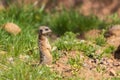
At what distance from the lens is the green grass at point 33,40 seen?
6758 mm

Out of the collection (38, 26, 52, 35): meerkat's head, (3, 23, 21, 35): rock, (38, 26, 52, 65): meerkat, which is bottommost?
(38, 26, 52, 65): meerkat

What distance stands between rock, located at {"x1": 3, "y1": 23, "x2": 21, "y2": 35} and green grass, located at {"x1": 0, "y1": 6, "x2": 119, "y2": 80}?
7 cm

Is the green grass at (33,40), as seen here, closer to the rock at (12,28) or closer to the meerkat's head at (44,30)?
the rock at (12,28)

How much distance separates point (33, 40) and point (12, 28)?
457 millimetres

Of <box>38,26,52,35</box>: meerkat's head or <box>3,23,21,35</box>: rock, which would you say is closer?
<box>38,26,52,35</box>: meerkat's head

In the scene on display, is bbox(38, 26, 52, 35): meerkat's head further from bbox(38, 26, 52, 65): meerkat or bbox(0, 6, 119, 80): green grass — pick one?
bbox(0, 6, 119, 80): green grass

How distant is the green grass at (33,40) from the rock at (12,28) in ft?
0.24

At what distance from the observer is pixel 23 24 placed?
9.79m

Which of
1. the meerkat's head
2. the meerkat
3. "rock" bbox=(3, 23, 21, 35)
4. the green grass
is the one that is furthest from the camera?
"rock" bbox=(3, 23, 21, 35)

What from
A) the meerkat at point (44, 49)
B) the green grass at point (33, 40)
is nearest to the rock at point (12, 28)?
the green grass at point (33, 40)

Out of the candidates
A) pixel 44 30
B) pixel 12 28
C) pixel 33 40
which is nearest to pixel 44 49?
pixel 44 30

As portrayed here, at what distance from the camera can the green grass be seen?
6758mm

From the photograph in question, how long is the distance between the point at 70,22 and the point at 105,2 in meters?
3.98

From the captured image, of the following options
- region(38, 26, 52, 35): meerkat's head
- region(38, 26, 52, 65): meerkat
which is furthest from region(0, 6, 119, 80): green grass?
region(38, 26, 52, 35): meerkat's head
